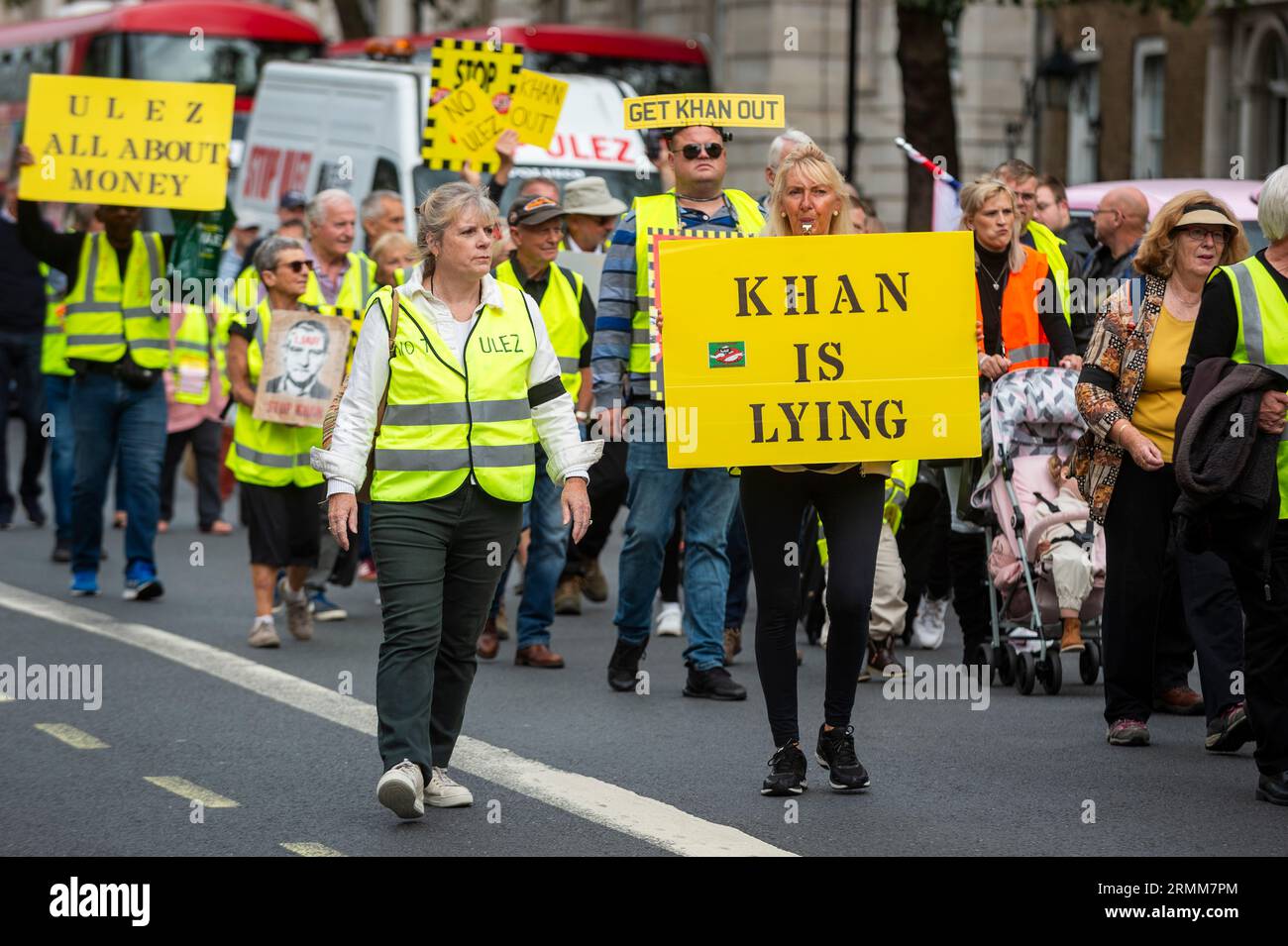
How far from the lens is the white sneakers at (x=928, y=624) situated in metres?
11.2

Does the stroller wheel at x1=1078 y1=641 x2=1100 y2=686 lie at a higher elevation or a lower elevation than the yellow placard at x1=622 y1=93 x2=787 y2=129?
lower

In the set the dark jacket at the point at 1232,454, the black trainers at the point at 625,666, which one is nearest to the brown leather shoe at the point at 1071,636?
the black trainers at the point at 625,666

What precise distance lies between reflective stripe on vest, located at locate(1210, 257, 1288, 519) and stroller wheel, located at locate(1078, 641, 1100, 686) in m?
2.32

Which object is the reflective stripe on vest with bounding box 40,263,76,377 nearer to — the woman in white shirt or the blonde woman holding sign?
the woman in white shirt

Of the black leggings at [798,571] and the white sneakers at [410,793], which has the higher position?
the black leggings at [798,571]

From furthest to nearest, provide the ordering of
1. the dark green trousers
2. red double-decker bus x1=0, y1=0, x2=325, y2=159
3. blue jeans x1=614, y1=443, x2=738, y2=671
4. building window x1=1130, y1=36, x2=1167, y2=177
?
building window x1=1130, y1=36, x2=1167, y2=177 → red double-decker bus x1=0, y1=0, x2=325, y2=159 → blue jeans x1=614, y1=443, x2=738, y2=671 → the dark green trousers

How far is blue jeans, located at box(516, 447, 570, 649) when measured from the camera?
10508mm

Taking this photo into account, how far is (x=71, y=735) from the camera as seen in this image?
866 cm

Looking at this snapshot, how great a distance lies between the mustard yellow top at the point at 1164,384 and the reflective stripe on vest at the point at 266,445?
13.9 ft

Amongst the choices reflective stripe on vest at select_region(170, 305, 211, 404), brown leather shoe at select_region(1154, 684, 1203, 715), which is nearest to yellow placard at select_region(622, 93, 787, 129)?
brown leather shoe at select_region(1154, 684, 1203, 715)

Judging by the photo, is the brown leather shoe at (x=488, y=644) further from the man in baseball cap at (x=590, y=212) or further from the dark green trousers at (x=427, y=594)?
the dark green trousers at (x=427, y=594)

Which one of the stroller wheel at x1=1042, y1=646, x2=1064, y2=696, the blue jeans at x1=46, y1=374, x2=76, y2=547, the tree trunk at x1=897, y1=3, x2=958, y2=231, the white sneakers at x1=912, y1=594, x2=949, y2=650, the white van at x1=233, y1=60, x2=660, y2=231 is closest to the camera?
the stroller wheel at x1=1042, y1=646, x2=1064, y2=696
